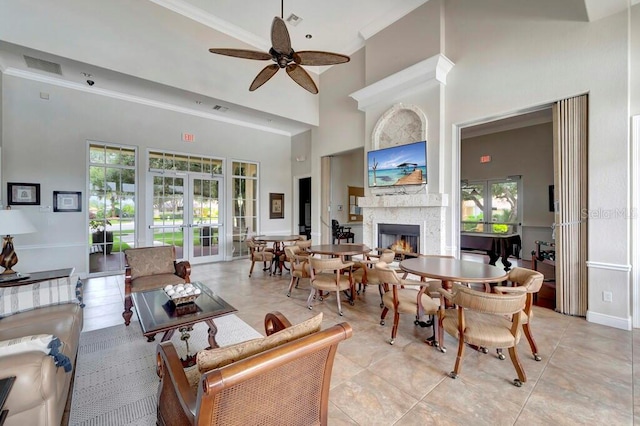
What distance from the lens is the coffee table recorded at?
6.89 ft

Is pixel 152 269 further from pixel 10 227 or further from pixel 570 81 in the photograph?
pixel 570 81

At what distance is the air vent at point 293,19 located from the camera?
5091mm

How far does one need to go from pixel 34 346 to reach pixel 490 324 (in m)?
3.09

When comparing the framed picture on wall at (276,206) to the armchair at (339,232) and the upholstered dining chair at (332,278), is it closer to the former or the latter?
the armchair at (339,232)

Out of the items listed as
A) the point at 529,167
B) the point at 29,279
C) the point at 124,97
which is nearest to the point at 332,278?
the point at 29,279

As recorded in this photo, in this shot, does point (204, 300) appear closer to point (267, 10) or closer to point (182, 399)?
point (182, 399)

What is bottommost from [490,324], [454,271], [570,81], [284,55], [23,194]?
[490,324]

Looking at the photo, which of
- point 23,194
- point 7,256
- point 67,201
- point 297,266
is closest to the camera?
point 7,256

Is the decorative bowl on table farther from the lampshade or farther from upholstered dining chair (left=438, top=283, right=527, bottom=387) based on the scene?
upholstered dining chair (left=438, top=283, right=527, bottom=387)

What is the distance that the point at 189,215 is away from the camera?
→ 6.79 meters

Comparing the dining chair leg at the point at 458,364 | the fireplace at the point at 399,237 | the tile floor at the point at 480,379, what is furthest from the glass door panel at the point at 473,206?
the dining chair leg at the point at 458,364

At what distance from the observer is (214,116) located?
704 centimetres

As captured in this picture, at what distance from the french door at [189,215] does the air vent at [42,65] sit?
7.75 ft

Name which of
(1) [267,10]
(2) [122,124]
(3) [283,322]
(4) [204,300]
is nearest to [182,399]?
(3) [283,322]
